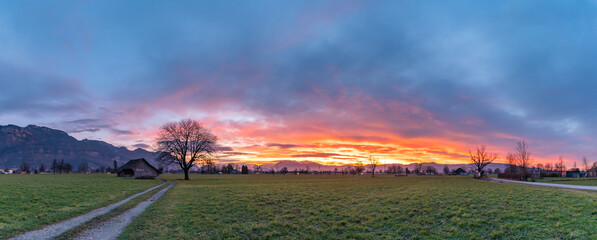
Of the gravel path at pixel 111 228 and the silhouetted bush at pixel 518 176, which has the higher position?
the gravel path at pixel 111 228

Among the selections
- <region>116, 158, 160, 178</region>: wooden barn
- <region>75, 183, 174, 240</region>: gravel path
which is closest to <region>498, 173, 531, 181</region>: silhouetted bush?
<region>75, 183, 174, 240</region>: gravel path

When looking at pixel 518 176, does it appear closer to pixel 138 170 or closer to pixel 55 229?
pixel 55 229

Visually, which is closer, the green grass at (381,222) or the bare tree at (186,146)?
the green grass at (381,222)

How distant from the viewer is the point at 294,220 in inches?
615

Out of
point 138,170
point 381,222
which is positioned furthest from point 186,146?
point 381,222

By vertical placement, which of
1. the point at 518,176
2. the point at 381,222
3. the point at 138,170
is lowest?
the point at 138,170

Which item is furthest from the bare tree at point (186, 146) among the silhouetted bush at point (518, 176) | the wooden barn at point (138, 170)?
the silhouetted bush at point (518, 176)

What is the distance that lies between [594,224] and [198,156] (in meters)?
73.0

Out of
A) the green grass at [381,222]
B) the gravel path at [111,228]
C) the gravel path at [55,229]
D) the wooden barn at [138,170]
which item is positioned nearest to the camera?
the gravel path at [55,229]

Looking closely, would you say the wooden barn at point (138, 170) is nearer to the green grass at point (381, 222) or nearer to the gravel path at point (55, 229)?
the gravel path at point (55, 229)

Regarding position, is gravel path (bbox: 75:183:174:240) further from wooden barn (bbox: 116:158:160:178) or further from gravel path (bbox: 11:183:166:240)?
wooden barn (bbox: 116:158:160:178)

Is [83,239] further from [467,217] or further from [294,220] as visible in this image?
[467,217]

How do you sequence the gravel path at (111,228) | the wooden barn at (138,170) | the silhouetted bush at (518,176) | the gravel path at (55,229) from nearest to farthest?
the gravel path at (55,229), the gravel path at (111,228), the silhouetted bush at (518,176), the wooden barn at (138,170)

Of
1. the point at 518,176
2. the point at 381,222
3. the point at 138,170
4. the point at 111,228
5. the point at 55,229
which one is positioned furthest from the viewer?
the point at 138,170
